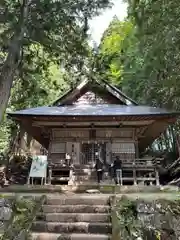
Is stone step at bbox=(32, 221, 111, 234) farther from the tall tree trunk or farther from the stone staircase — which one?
the tall tree trunk

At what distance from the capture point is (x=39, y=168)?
11531 millimetres

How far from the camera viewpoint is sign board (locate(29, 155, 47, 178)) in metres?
11.4

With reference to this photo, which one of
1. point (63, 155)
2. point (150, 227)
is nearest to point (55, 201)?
point (150, 227)

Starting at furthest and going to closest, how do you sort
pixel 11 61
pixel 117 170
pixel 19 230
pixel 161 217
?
pixel 117 170, pixel 11 61, pixel 161 217, pixel 19 230

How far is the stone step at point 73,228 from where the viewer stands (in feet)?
20.7

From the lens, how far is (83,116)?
12836 millimetres

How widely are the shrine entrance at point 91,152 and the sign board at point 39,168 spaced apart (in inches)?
98.2

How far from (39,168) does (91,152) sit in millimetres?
3035

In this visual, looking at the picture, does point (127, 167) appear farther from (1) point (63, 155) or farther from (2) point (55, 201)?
(2) point (55, 201)

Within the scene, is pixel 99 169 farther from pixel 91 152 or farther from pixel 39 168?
pixel 39 168

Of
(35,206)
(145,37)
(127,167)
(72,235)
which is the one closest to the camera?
(72,235)

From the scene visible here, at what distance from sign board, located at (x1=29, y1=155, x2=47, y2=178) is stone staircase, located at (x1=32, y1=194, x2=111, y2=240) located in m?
3.61

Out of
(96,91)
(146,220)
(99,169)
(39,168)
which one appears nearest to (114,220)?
(146,220)

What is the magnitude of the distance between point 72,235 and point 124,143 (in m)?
8.08
